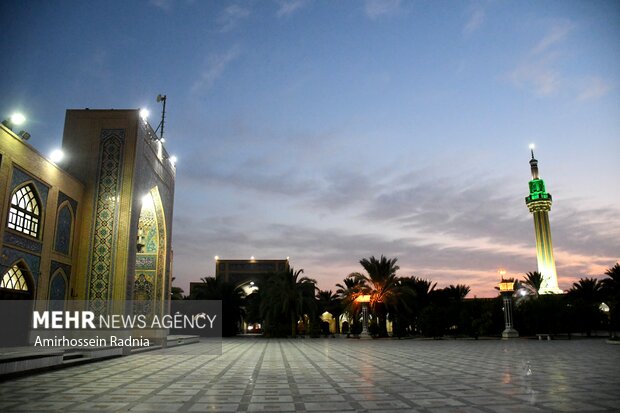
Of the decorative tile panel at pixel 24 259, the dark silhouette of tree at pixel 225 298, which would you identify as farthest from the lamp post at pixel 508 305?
the decorative tile panel at pixel 24 259

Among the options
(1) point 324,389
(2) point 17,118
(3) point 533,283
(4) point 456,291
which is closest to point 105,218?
(2) point 17,118

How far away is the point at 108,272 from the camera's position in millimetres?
14195

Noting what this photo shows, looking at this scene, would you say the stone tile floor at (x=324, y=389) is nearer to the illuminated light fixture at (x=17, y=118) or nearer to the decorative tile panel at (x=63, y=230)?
the decorative tile panel at (x=63, y=230)

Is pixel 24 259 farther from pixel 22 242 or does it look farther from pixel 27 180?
pixel 27 180

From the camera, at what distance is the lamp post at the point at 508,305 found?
23406 mm

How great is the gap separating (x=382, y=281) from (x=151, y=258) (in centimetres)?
1311

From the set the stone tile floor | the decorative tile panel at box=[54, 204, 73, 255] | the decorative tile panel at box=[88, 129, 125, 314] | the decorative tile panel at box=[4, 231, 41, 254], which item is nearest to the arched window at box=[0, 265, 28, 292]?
the decorative tile panel at box=[4, 231, 41, 254]

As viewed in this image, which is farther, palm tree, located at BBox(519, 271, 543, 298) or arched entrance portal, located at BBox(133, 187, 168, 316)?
palm tree, located at BBox(519, 271, 543, 298)

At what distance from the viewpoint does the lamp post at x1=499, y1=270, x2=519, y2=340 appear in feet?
76.8

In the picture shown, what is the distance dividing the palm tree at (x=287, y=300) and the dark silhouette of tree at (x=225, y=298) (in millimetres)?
3771

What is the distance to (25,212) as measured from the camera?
12.2 m

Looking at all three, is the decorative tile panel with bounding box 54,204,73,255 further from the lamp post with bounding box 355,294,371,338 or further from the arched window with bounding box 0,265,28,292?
the lamp post with bounding box 355,294,371,338

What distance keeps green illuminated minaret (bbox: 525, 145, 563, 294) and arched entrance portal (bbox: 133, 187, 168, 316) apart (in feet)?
110

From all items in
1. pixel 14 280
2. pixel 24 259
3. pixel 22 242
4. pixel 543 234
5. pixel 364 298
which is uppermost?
pixel 543 234
